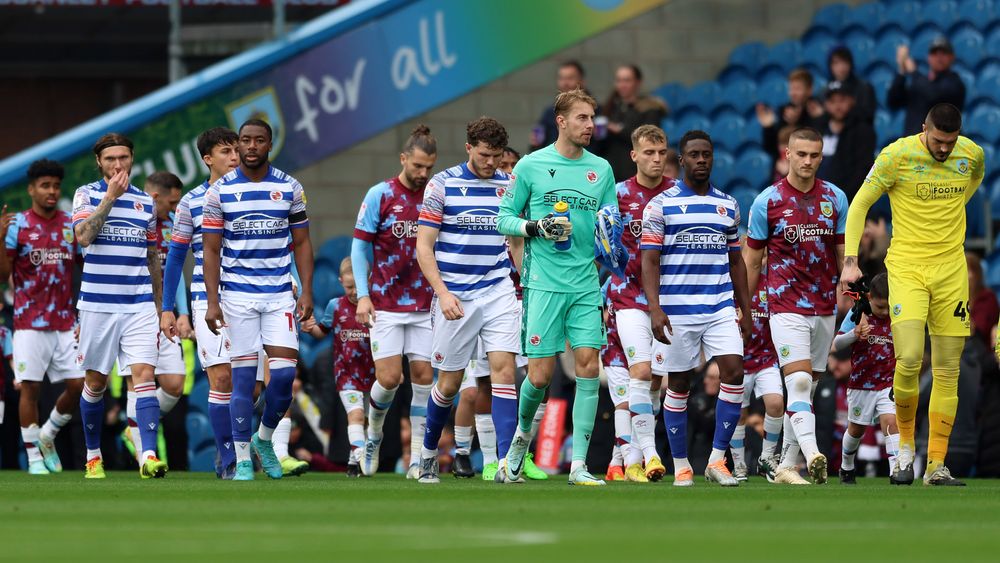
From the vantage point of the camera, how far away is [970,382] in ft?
48.4

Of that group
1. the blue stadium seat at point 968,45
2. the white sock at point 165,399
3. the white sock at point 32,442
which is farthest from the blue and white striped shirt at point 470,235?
the blue stadium seat at point 968,45

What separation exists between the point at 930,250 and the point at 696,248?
4.65 feet

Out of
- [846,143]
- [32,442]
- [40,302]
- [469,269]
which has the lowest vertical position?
[32,442]

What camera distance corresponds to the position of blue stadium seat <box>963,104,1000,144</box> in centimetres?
1894

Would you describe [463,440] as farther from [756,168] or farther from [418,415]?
[756,168]

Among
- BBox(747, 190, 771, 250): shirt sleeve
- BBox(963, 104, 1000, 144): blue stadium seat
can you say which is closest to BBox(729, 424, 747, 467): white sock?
BBox(747, 190, 771, 250): shirt sleeve

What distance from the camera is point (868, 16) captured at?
841 inches

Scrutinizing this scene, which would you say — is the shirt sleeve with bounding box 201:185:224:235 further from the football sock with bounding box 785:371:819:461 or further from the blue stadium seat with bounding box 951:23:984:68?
the blue stadium seat with bounding box 951:23:984:68

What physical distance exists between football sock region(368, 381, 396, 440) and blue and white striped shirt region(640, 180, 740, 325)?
7.97 ft

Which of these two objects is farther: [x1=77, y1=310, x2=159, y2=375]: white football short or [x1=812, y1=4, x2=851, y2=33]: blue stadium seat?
[x1=812, y1=4, x2=851, y2=33]: blue stadium seat

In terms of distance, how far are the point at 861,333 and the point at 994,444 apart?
346 centimetres

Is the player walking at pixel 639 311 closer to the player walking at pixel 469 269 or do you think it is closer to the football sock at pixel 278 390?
the player walking at pixel 469 269

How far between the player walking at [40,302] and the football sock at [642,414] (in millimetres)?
4573

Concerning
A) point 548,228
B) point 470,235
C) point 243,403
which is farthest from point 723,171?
point 548,228
